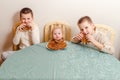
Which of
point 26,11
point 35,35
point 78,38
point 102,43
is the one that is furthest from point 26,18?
point 102,43

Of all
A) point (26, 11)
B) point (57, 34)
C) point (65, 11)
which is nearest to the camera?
point (57, 34)

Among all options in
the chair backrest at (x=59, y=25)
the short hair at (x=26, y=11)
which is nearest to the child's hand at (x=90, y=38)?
the chair backrest at (x=59, y=25)

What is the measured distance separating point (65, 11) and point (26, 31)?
1.55 ft

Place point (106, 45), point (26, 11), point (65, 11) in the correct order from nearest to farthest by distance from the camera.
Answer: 1. point (106, 45)
2. point (26, 11)
3. point (65, 11)

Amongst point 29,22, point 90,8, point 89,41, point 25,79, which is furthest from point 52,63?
point 90,8

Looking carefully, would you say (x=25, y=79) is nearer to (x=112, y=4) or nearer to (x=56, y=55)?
(x=56, y=55)

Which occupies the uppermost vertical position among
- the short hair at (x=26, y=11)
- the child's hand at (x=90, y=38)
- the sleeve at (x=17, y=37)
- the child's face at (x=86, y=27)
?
the short hair at (x=26, y=11)

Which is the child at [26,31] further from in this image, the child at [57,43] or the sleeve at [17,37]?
the child at [57,43]

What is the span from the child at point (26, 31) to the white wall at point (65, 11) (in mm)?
136

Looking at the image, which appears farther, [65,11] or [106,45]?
[65,11]

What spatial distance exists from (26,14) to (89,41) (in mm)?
697

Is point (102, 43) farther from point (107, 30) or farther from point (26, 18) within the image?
point (26, 18)

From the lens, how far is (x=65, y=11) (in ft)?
8.42

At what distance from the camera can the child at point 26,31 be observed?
2.41 m
